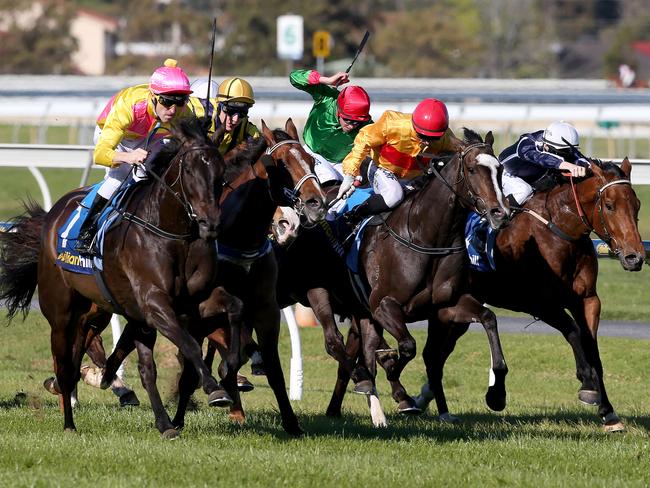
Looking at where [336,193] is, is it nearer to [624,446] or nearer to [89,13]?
[624,446]

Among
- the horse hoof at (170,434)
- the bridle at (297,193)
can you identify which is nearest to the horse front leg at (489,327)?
the bridle at (297,193)

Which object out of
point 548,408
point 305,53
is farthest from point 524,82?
point 548,408

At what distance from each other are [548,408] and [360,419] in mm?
1745

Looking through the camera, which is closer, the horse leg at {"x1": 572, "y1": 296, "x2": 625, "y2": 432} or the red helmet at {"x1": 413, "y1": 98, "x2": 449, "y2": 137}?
the red helmet at {"x1": 413, "y1": 98, "x2": 449, "y2": 137}

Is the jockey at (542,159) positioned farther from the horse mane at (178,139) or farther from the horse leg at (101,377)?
the horse leg at (101,377)

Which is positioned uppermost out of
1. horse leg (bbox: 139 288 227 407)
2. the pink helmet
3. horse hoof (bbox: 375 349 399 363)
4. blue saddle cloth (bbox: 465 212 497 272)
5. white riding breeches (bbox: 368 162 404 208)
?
the pink helmet

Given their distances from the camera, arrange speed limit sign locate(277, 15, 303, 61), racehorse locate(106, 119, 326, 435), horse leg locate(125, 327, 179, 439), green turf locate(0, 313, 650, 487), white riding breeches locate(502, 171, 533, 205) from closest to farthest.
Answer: green turf locate(0, 313, 650, 487)
horse leg locate(125, 327, 179, 439)
racehorse locate(106, 119, 326, 435)
white riding breeches locate(502, 171, 533, 205)
speed limit sign locate(277, 15, 303, 61)

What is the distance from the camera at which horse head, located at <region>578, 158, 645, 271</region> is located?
8.27 meters

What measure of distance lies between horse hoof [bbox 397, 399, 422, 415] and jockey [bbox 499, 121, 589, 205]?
61.2 inches

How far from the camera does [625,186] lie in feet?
27.7

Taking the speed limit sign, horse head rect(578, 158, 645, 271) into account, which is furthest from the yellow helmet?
the speed limit sign

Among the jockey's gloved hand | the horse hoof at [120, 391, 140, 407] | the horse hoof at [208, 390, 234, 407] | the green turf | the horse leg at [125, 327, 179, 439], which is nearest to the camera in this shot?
the green turf

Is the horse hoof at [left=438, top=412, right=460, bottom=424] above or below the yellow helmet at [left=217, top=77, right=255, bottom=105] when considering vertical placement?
below

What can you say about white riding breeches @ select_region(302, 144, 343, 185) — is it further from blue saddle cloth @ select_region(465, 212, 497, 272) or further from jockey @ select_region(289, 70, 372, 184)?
blue saddle cloth @ select_region(465, 212, 497, 272)
